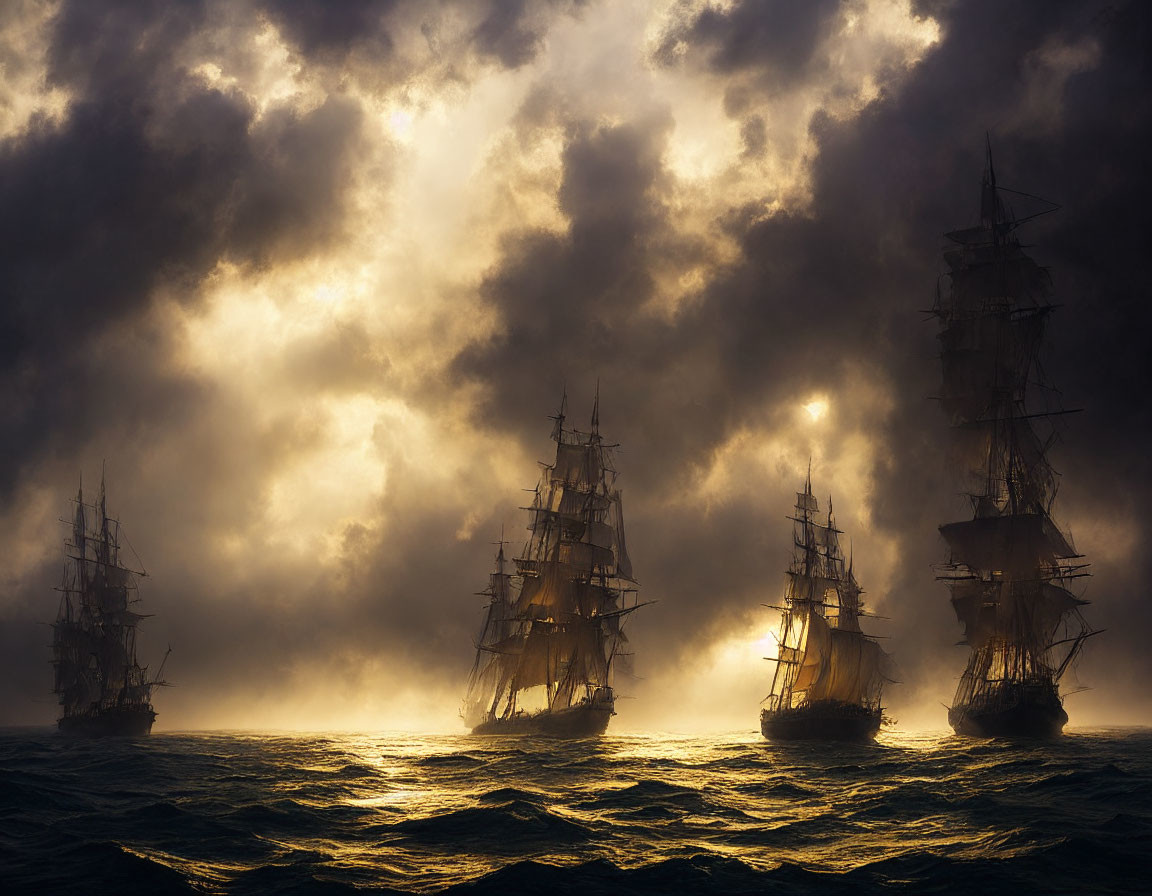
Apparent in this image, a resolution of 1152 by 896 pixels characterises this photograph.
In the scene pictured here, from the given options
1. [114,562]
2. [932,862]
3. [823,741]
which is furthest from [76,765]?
[114,562]

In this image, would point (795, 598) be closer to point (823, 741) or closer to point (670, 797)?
point (823, 741)

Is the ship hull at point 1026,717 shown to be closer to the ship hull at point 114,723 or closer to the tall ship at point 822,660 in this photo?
the tall ship at point 822,660

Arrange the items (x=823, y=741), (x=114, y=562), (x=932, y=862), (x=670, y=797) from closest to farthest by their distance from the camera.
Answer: (x=932, y=862) → (x=670, y=797) → (x=823, y=741) → (x=114, y=562)

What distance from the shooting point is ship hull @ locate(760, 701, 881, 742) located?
4975 inches

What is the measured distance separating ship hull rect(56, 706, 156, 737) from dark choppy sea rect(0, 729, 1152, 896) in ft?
376

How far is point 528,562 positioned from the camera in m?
163

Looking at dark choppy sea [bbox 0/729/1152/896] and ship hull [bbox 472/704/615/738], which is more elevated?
dark choppy sea [bbox 0/729/1152/896]

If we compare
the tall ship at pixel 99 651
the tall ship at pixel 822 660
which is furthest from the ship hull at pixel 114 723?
the tall ship at pixel 822 660

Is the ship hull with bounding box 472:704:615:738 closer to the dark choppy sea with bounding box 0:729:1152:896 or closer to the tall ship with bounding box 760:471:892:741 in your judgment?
the tall ship with bounding box 760:471:892:741

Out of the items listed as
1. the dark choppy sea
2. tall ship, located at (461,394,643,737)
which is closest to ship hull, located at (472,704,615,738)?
tall ship, located at (461,394,643,737)

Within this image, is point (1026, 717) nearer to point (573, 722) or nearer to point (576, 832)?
point (573, 722)

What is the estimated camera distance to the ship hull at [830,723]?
126 meters

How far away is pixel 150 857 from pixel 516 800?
56.4 ft

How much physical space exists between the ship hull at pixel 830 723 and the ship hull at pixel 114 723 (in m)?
110
